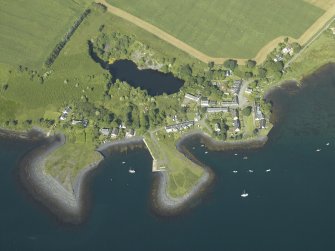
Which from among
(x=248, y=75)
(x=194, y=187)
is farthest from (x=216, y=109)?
(x=194, y=187)

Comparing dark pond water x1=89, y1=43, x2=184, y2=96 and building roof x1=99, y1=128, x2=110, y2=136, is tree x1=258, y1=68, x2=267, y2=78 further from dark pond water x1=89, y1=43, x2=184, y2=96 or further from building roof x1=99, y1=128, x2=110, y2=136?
building roof x1=99, y1=128, x2=110, y2=136

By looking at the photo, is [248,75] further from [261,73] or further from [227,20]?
[227,20]

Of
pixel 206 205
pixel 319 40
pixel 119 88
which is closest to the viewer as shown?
pixel 206 205

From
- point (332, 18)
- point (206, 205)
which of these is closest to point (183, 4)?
point (332, 18)

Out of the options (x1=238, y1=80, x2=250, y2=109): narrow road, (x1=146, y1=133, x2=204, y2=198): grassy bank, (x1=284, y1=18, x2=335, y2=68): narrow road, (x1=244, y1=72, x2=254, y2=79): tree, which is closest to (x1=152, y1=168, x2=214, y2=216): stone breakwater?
(x1=146, y1=133, x2=204, y2=198): grassy bank

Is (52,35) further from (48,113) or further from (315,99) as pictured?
(315,99)
